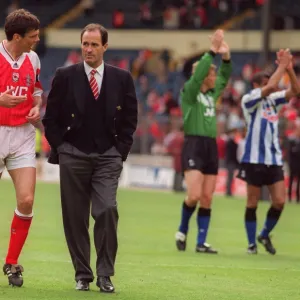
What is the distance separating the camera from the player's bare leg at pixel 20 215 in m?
9.38

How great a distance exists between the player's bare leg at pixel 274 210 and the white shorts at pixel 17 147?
184 inches

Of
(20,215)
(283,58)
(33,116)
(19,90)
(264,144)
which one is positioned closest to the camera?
(33,116)

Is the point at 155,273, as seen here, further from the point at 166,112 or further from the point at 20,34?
the point at 166,112

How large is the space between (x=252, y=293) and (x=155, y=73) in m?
31.9

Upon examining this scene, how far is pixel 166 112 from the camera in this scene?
3672 centimetres

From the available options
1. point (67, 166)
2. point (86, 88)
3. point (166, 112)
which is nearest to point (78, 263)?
point (67, 166)

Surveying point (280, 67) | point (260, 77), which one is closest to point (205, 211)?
point (260, 77)

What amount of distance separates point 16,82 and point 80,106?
2.10 feet

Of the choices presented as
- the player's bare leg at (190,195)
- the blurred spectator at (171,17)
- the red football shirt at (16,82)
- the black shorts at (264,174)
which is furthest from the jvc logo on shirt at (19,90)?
the blurred spectator at (171,17)

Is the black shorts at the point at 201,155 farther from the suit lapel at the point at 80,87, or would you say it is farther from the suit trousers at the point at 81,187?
the suit lapel at the point at 80,87

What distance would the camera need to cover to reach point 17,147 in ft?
30.9

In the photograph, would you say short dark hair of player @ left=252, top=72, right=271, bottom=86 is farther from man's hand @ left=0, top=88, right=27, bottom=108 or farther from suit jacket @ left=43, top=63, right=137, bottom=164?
man's hand @ left=0, top=88, right=27, bottom=108

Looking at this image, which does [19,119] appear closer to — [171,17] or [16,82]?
[16,82]

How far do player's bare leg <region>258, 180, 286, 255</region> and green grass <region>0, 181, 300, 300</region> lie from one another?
0.15 meters
